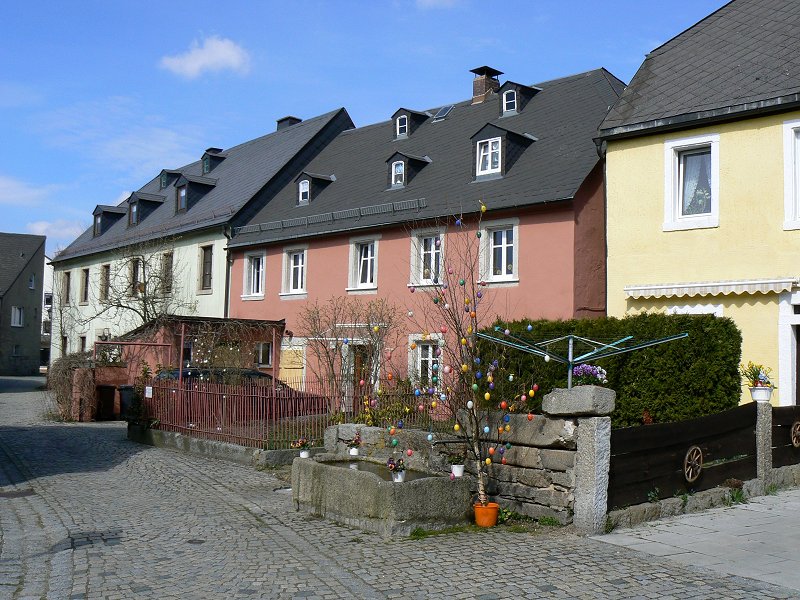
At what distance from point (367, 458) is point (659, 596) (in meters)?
4.53

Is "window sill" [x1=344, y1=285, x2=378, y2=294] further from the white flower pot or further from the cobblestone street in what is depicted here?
the white flower pot

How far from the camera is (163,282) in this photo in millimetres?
31828

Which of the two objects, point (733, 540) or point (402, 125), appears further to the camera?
point (402, 125)

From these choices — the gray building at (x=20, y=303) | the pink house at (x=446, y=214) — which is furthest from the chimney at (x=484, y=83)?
the gray building at (x=20, y=303)

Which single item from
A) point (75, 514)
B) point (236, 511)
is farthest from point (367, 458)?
point (75, 514)

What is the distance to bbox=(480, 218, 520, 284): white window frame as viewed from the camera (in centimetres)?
1945

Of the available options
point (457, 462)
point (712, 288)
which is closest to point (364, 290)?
point (712, 288)

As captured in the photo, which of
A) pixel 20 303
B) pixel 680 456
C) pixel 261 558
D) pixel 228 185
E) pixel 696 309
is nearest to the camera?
pixel 261 558

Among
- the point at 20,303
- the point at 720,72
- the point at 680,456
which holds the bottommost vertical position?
the point at 680,456

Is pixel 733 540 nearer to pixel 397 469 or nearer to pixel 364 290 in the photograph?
pixel 397 469

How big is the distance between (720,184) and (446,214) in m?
7.45

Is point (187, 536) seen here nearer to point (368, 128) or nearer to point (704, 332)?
point (704, 332)

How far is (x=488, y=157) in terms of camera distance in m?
21.8

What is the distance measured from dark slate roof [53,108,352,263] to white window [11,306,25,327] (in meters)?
20.2
